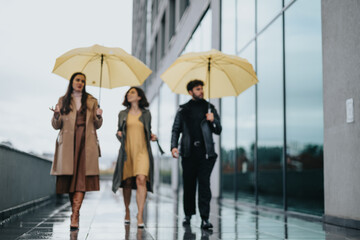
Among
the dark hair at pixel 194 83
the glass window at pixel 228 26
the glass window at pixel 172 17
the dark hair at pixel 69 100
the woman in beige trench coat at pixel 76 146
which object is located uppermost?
the glass window at pixel 172 17

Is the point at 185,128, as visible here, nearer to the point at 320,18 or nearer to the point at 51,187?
the point at 320,18

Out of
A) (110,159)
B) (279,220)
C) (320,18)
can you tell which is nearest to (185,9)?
(320,18)

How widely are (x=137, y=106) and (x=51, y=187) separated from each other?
5.99m

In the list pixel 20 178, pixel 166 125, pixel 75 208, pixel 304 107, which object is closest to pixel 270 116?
pixel 304 107

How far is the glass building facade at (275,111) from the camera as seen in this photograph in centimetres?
798

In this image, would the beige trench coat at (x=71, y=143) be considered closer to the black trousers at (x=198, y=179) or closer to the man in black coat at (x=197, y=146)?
the man in black coat at (x=197, y=146)

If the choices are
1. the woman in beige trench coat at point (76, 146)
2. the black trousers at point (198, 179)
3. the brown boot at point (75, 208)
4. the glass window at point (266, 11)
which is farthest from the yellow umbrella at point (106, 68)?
the glass window at point (266, 11)

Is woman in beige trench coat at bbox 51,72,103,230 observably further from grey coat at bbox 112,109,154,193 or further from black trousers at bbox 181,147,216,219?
black trousers at bbox 181,147,216,219

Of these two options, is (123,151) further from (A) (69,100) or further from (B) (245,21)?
(B) (245,21)

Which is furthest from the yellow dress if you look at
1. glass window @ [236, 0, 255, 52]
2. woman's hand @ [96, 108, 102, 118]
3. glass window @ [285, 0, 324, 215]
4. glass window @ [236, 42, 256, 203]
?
glass window @ [236, 0, 255, 52]

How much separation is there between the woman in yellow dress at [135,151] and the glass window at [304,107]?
2.99 metres

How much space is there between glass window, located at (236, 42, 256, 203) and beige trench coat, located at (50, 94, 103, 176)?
5.66 meters

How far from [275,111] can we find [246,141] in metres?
1.89

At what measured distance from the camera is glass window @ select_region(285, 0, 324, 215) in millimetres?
7766
